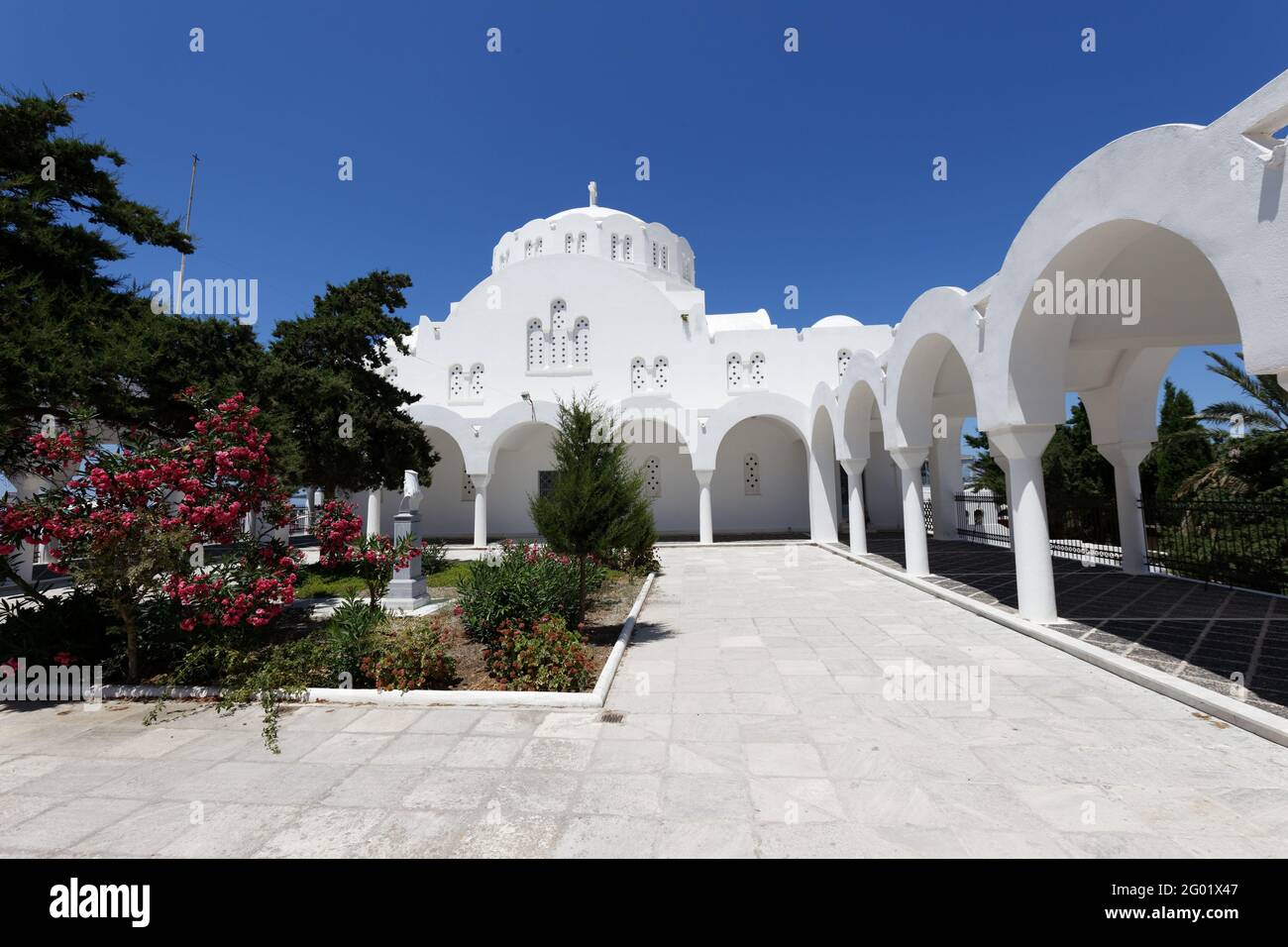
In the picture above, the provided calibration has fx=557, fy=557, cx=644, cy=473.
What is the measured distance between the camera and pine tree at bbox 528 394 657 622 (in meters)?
6.10

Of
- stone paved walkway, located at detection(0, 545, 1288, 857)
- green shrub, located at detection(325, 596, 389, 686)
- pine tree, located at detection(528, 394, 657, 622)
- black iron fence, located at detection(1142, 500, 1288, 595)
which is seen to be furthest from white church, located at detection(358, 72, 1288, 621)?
green shrub, located at detection(325, 596, 389, 686)

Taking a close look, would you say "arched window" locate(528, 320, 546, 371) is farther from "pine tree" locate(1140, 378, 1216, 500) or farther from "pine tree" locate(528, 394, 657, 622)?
"pine tree" locate(1140, 378, 1216, 500)

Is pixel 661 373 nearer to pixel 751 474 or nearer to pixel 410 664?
pixel 751 474

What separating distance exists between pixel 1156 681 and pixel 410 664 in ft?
20.5

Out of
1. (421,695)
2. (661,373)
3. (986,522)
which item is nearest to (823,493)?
(661,373)

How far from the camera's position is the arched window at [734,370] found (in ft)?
60.8

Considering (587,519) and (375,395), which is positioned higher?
(375,395)

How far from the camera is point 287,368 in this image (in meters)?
9.72

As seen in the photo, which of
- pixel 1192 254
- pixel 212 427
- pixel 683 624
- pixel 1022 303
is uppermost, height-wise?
pixel 1192 254

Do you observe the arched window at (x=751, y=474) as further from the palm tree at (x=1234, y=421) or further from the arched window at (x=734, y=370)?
the palm tree at (x=1234, y=421)
